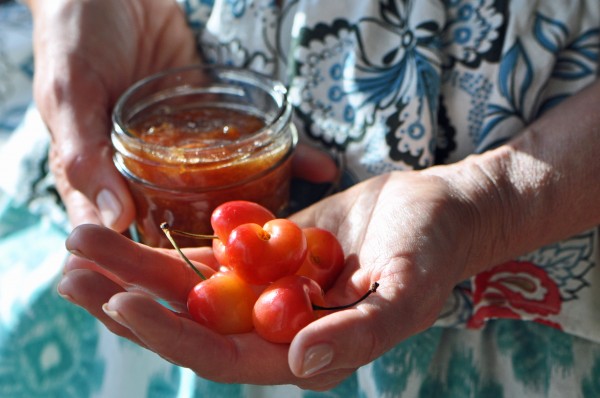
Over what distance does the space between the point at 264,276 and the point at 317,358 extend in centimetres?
20

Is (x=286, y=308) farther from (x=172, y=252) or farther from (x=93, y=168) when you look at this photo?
(x=93, y=168)

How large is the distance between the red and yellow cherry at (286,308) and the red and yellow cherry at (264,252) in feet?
0.12

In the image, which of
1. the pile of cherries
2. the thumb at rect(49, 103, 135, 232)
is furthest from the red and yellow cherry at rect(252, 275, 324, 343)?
the thumb at rect(49, 103, 135, 232)

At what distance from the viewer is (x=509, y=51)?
3.48 feet

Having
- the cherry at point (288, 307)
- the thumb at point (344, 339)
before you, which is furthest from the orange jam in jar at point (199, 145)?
the thumb at point (344, 339)

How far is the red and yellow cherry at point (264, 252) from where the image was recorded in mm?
897

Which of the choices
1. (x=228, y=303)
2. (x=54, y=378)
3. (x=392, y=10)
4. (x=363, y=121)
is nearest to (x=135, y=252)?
(x=228, y=303)

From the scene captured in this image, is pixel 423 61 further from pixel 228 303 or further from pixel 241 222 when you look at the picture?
pixel 228 303

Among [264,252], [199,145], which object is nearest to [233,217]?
[264,252]

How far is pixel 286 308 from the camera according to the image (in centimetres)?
82

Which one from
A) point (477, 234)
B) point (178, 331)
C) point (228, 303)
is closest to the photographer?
point (178, 331)

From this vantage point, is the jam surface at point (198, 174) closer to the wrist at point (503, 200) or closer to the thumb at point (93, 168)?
the thumb at point (93, 168)

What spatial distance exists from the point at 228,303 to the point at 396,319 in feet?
0.68

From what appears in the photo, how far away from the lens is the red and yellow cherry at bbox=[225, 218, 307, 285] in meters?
0.90
